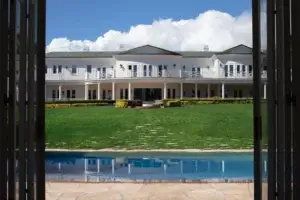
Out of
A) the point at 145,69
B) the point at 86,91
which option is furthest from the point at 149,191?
the point at 145,69

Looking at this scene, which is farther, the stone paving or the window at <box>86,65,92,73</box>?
the window at <box>86,65,92,73</box>

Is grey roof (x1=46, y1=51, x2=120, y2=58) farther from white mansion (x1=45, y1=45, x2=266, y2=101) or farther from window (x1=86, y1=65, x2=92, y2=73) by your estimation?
window (x1=86, y1=65, x2=92, y2=73)

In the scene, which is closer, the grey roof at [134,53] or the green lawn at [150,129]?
the green lawn at [150,129]

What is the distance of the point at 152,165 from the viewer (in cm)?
1026

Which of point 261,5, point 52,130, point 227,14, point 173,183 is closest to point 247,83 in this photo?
point 227,14

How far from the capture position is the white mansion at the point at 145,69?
39594 mm

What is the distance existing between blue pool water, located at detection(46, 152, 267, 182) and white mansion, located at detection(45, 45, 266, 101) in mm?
27082

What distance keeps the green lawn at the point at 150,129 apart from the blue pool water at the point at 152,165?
2.20 meters

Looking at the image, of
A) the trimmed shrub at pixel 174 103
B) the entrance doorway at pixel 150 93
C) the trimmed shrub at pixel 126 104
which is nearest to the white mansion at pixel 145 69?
the entrance doorway at pixel 150 93

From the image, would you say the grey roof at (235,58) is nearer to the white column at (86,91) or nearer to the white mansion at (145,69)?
the white mansion at (145,69)

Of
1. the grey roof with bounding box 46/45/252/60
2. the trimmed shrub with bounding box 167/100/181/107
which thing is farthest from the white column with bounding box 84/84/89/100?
the trimmed shrub with bounding box 167/100/181/107

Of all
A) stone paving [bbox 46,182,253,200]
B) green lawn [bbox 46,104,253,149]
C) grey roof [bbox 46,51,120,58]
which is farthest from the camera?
grey roof [bbox 46,51,120,58]

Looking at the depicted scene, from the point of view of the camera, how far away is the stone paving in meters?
5.32
